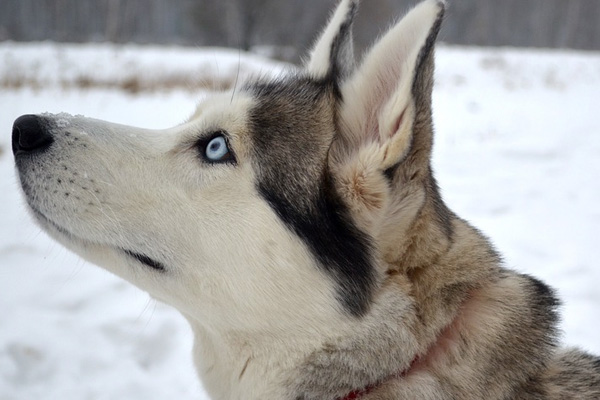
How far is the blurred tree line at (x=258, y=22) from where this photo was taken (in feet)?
85.3

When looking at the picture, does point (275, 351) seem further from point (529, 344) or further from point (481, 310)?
point (529, 344)

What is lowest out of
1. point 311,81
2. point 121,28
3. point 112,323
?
point 121,28

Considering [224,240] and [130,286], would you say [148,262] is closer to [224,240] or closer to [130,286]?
[224,240]

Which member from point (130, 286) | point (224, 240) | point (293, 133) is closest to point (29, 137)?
point (224, 240)

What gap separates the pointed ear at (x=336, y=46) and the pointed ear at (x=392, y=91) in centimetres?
27

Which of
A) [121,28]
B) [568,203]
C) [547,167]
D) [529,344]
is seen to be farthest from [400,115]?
[121,28]

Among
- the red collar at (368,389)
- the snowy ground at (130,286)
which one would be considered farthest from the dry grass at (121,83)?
the red collar at (368,389)

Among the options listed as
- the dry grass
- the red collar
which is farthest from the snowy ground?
the red collar

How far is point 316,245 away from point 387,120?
466mm

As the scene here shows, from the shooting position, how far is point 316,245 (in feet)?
6.07

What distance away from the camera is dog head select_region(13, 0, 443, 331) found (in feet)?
5.98

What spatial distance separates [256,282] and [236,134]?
0.53 meters

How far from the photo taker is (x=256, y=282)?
6.20 feet

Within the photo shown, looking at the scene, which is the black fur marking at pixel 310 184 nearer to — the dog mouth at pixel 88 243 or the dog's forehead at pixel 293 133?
the dog's forehead at pixel 293 133
